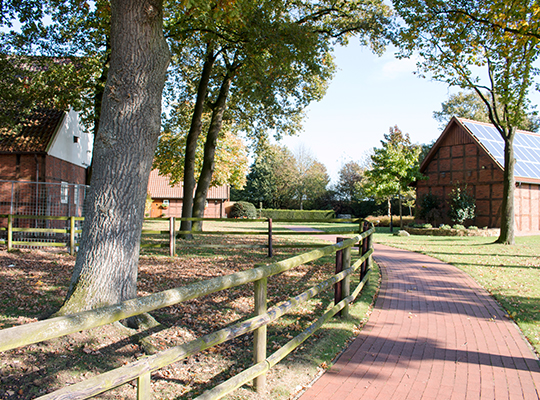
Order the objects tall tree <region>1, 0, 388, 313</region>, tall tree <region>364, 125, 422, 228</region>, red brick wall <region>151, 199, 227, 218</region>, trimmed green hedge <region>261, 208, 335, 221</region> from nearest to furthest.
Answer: tall tree <region>1, 0, 388, 313</region> < tall tree <region>364, 125, 422, 228</region> < red brick wall <region>151, 199, 227, 218</region> < trimmed green hedge <region>261, 208, 335, 221</region>

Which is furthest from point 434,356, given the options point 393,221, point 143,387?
point 393,221

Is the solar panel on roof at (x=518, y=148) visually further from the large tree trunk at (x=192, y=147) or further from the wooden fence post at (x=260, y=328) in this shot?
the wooden fence post at (x=260, y=328)

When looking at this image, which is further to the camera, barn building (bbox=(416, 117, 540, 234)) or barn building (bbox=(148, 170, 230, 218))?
barn building (bbox=(148, 170, 230, 218))

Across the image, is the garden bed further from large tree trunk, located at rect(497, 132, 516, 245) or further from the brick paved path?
the brick paved path

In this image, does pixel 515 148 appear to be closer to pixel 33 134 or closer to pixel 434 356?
pixel 434 356

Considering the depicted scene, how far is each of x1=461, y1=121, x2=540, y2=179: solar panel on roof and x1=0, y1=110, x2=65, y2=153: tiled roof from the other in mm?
23808

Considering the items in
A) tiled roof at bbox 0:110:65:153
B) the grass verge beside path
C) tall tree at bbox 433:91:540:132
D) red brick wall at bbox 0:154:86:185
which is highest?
tall tree at bbox 433:91:540:132

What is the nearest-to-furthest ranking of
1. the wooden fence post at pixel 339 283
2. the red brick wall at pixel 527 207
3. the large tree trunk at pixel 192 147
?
the wooden fence post at pixel 339 283, the large tree trunk at pixel 192 147, the red brick wall at pixel 527 207

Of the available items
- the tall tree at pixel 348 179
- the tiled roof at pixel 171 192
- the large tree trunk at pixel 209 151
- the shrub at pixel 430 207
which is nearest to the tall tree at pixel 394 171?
the shrub at pixel 430 207

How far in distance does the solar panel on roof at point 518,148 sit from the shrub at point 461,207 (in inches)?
112

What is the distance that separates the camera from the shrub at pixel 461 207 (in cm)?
2378

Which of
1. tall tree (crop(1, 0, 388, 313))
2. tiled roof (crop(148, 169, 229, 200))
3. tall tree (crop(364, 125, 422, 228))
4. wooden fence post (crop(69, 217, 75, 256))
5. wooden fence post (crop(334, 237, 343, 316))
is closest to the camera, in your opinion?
tall tree (crop(1, 0, 388, 313))

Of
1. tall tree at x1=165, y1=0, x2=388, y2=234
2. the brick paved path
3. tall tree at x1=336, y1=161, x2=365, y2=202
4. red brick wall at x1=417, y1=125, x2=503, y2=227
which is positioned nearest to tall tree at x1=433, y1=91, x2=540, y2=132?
tall tree at x1=336, y1=161, x2=365, y2=202

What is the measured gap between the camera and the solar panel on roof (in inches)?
948
